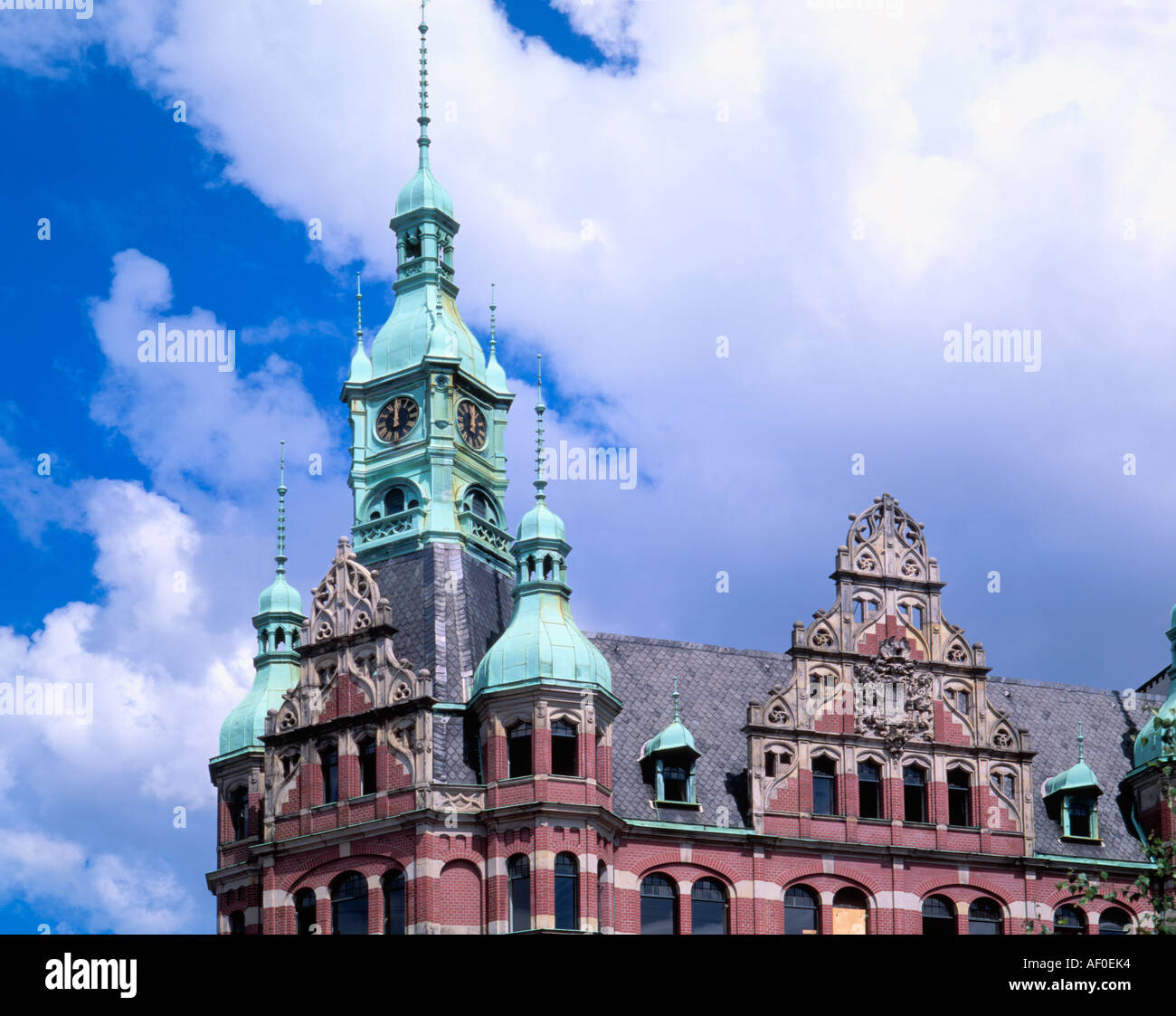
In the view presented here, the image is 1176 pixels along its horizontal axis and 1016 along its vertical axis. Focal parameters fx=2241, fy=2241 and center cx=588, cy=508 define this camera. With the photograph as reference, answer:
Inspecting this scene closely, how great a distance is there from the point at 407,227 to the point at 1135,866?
37.3 m

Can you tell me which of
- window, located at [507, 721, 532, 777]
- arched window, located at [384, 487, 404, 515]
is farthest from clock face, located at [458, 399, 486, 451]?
window, located at [507, 721, 532, 777]

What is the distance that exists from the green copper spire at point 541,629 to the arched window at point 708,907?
24.2 ft

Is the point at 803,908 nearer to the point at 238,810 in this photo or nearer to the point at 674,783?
the point at 674,783

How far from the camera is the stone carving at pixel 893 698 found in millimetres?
77312

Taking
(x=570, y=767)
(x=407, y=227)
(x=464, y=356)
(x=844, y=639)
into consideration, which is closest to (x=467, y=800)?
(x=570, y=767)

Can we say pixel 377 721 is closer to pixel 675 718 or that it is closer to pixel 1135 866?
pixel 675 718

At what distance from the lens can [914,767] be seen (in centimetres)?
7769

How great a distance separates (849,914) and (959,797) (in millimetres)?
6054

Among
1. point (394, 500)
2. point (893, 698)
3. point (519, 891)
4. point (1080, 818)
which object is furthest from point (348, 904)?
point (1080, 818)

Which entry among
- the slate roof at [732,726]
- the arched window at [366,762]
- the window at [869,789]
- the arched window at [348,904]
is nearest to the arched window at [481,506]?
the slate roof at [732,726]

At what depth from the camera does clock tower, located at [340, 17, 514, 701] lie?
79.2m

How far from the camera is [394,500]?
277 ft

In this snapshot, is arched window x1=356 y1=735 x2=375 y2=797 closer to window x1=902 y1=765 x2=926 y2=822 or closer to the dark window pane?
the dark window pane

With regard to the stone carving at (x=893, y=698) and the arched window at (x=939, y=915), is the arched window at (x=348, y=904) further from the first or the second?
the arched window at (x=939, y=915)
